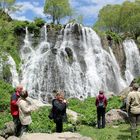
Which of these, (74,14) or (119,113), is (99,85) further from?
(74,14)

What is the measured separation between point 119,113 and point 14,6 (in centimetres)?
2203

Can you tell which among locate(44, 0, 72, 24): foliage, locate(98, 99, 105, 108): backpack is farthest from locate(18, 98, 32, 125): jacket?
locate(44, 0, 72, 24): foliage

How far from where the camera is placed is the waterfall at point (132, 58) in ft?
179

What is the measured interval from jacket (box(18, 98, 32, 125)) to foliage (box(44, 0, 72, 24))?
209 ft

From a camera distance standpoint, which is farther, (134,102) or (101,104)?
(101,104)

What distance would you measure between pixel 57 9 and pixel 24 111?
6566 centimetres

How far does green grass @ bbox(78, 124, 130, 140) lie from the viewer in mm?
18766

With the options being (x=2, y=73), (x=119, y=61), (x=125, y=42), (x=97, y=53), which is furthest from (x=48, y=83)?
(x=125, y=42)

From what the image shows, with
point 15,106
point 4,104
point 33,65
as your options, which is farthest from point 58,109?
point 33,65

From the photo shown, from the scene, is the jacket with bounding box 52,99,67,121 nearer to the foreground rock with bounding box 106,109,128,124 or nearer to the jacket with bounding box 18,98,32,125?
the jacket with bounding box 18,98,32,125

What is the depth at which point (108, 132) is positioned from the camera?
20.2 m

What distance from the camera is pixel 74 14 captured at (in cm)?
7650

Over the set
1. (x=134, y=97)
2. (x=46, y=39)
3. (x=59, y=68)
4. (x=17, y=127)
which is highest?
(x=46, y=39)

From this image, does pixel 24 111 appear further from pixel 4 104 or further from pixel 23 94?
pixel 4 104
